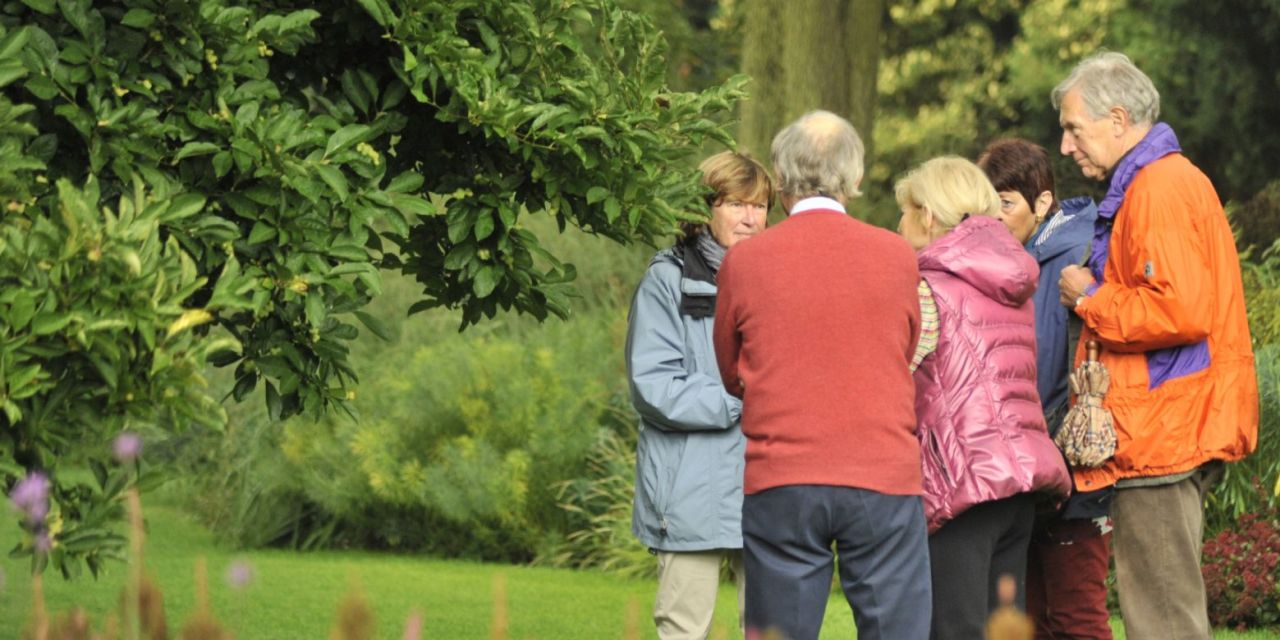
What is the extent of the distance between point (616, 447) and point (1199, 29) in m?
11.1

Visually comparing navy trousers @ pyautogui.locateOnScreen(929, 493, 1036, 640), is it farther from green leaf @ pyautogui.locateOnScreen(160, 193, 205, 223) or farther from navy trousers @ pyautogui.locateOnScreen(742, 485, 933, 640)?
green leaf @ pyautogui.locateOnScreen(160, 193, 205, 223)

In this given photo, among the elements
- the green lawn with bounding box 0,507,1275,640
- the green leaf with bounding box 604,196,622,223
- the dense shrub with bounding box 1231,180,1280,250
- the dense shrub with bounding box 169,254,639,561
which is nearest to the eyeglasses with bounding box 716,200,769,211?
the green leaf with bounding box 604,196,622,223

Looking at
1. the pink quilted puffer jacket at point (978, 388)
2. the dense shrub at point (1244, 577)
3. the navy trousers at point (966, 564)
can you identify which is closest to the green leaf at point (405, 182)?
the pink quilted puffer jacket at point (978, 388)

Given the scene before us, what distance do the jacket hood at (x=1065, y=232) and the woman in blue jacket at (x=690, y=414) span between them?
0.94 meters

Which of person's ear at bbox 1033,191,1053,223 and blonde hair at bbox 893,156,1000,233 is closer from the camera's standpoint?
blonde hair at bbox 893,156,1000,233

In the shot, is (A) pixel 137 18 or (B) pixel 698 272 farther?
(B) pixel 698 272

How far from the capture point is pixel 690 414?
4812 mm

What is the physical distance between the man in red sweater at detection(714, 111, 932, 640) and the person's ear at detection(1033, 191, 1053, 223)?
4.96 ft

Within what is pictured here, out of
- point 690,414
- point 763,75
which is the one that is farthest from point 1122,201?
point 763,75

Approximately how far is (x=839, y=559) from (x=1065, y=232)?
6.06 ft

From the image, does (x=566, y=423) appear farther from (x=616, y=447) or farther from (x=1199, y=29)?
(x=1199, y=29)

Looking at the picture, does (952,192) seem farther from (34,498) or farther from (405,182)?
(34,498)

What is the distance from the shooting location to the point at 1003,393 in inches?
167

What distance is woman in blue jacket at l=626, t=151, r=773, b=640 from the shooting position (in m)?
4.81
